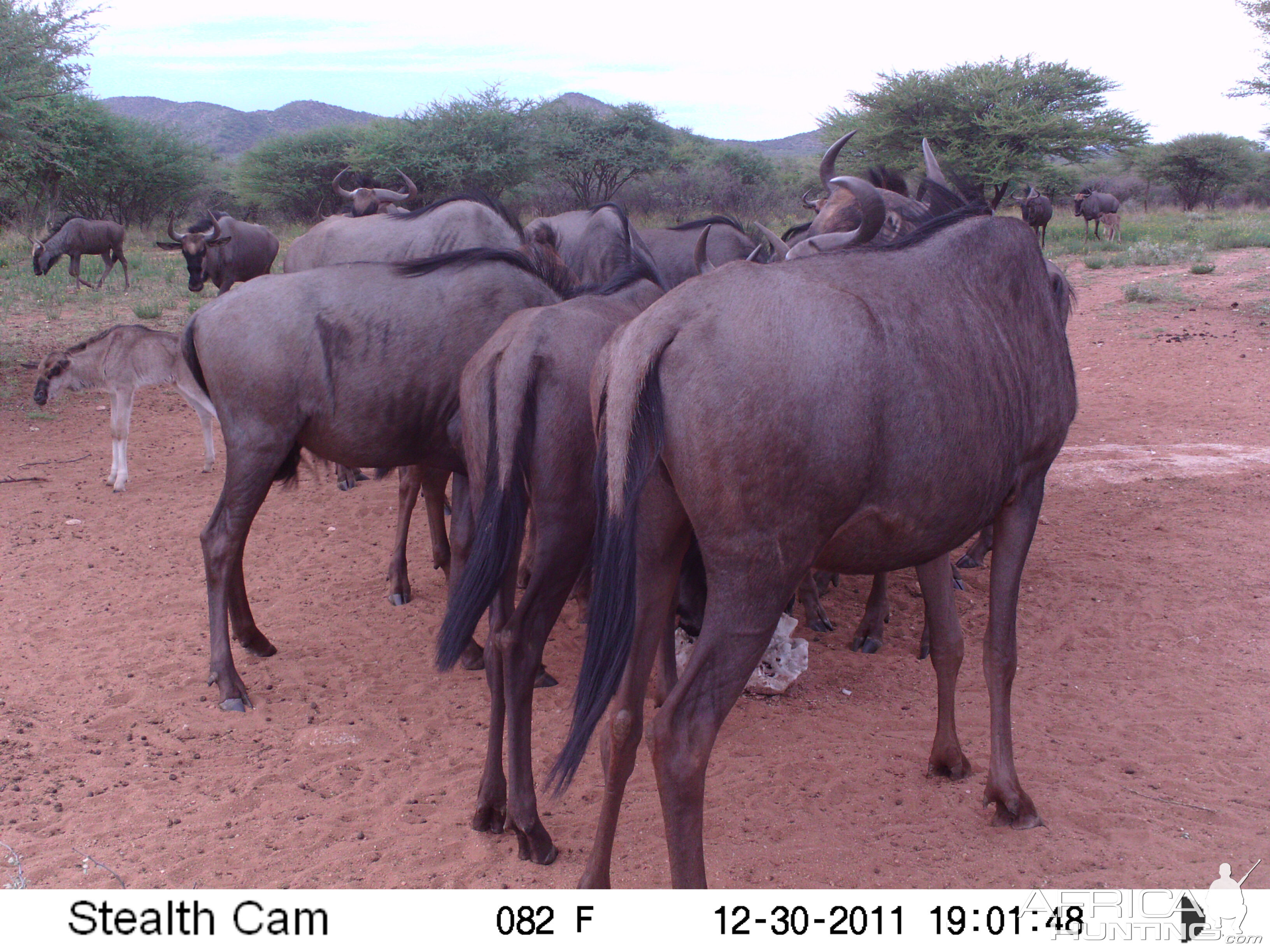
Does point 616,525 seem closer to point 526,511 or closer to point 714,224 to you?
point 526,511

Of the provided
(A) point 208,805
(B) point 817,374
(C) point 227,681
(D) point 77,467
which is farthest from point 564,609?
(D) point 77,467

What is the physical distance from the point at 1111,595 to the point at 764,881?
3252mm

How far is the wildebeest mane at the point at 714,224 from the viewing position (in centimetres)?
709

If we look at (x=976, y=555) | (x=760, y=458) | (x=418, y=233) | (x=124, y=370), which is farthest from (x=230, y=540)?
(x=124, y=370)

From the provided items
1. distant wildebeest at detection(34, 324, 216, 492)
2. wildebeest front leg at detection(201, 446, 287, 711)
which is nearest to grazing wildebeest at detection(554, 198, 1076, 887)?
wildebeest front leg at detection(201, 446, 287, 711)

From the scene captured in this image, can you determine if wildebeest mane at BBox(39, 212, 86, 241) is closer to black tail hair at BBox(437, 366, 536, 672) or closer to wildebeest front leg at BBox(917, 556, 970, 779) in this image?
black tail hair at BBox(437, 366, 536, 672)

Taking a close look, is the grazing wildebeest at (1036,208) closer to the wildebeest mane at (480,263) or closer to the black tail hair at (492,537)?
the wildebeest mane at (480,263)

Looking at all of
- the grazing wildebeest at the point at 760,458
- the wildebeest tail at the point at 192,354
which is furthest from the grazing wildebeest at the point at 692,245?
the grazing wildebeest at the point at 760,458

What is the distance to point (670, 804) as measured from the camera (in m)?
2.42

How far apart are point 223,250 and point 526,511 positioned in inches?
533

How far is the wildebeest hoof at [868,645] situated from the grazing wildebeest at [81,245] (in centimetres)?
1762

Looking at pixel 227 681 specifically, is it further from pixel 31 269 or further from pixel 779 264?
pixel 31 269

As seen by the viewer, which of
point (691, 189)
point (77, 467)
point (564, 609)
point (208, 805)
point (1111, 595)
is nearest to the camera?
point (208, 805)

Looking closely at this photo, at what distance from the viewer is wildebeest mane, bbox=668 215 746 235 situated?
279 inches
